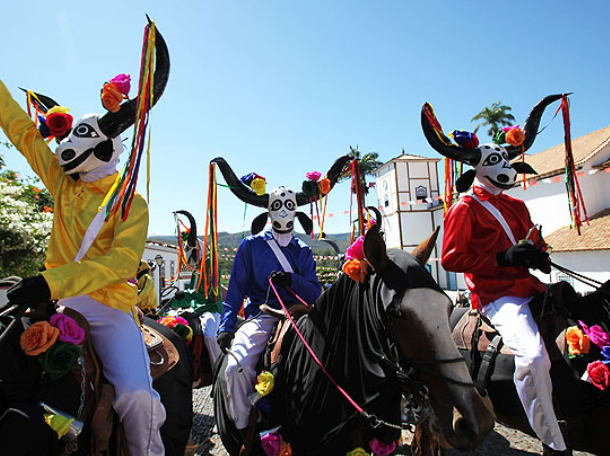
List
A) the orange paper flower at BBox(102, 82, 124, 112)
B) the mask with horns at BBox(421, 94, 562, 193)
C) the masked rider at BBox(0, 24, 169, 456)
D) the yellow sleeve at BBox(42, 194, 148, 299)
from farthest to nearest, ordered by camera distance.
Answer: the mask with horns at BBox(421, 94, 562, 193) → the orange paper flower at BBox(102, 82, 124, 112) → the masked rider at BBox(0, 24, 169, 456) → the yellow sleeve at BBox(42, 194, 148, 299)

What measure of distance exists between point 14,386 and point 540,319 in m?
3.54

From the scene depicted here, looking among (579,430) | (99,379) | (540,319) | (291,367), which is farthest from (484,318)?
(99,379)

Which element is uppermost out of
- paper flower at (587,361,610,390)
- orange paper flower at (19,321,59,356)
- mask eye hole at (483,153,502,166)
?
mask eye hole at (483,153,502,166)

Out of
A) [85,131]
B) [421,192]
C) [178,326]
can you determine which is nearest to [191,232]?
[178,326]

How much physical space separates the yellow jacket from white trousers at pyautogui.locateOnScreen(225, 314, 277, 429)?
2.76 feet

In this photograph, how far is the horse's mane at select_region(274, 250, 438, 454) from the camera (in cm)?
206

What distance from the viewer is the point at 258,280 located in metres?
3.35

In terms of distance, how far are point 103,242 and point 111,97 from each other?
0.91m

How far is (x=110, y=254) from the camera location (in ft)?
7.10

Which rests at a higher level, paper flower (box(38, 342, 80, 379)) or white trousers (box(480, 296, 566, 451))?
paper flower (box(38, 342, 80, 379))

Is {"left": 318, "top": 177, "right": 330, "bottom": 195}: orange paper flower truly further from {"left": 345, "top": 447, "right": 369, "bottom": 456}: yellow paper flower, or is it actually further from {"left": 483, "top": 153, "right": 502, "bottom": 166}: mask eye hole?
{"left": 345, "top": 447, "right": 369, "bottom": 456}: yellow paper flower

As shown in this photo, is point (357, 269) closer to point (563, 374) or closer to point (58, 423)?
point (58, 423)

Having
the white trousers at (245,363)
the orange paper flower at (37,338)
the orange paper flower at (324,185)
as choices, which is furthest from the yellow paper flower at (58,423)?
the orange paper flower at (324,185)

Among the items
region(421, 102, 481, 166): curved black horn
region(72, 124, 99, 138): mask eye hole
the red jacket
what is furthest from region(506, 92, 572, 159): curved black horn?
region(72, 124, 99, 138): mask eye hole
